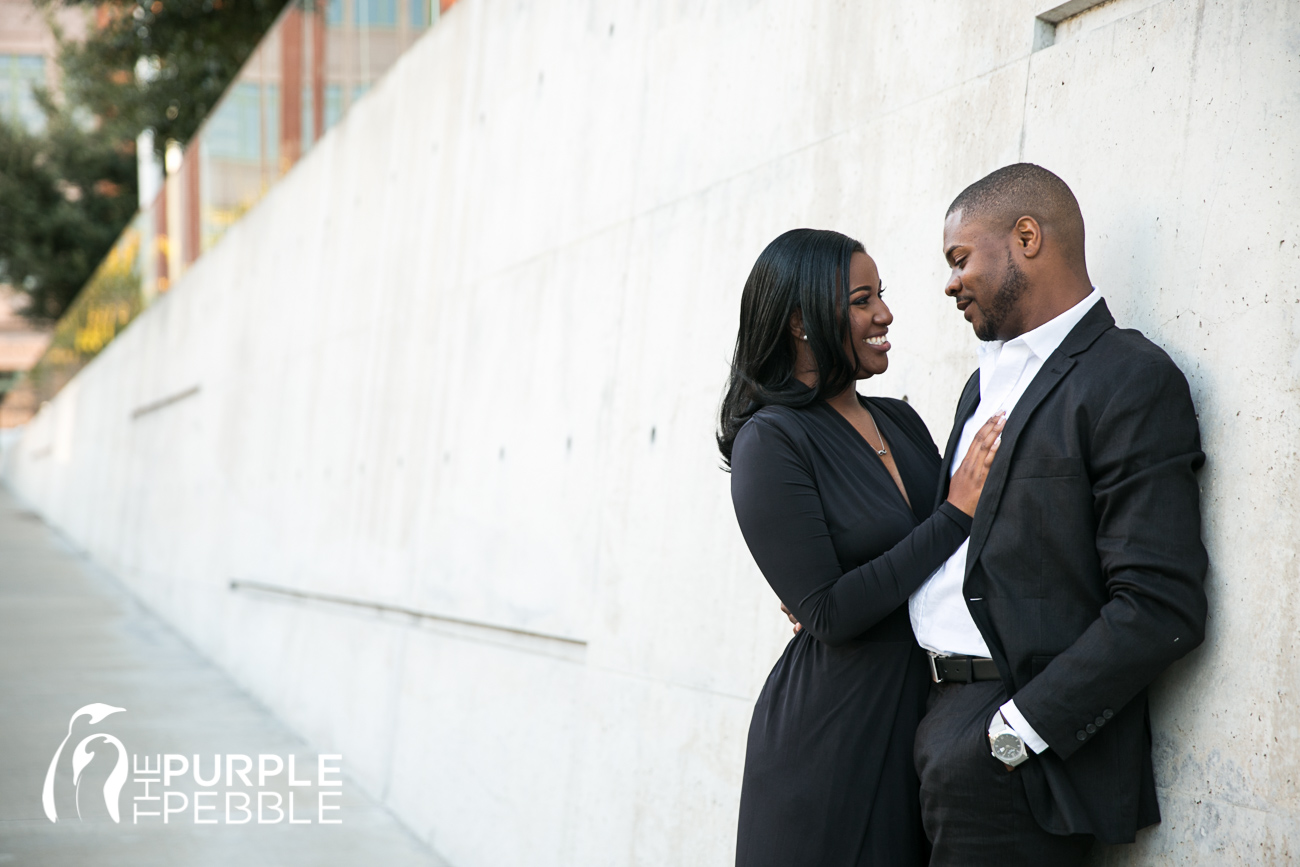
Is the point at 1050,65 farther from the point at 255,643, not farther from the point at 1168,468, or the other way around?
the point at 255,643

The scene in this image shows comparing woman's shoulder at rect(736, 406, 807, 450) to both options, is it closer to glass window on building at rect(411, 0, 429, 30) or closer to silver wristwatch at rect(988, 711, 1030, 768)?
silver wristwatch at rect(988, 711, 1030, 768)

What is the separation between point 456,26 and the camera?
6438 mm

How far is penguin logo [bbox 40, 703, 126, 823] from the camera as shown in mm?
5781

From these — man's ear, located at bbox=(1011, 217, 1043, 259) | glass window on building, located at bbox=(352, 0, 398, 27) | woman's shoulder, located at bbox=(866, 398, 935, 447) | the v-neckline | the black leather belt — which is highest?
glass window on building, located at bbox=(352, 0, 398, 27)

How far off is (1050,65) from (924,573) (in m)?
1.22

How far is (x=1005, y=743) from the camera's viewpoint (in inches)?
78.7

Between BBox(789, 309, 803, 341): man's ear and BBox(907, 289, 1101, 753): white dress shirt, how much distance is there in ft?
1.14

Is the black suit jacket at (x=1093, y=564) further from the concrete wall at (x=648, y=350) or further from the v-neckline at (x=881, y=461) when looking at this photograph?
the v-neckline at (x=881, y=461)

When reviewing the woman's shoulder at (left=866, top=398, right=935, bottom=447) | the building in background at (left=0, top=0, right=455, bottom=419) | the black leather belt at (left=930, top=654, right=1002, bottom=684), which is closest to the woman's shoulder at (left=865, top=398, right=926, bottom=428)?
the woman's shoulder at (left=866, top=398, right=935, bottom=447)

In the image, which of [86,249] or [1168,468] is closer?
[1168,468]

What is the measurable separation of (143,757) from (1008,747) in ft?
19.3

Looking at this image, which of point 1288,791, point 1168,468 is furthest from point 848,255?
point 1288,791

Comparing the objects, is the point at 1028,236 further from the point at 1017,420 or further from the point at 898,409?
the point at 898,409

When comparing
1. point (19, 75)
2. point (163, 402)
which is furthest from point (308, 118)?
point (19, 75)
